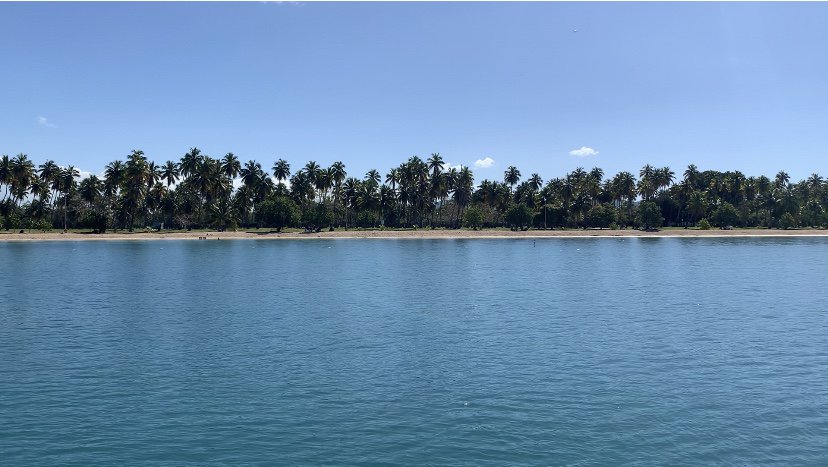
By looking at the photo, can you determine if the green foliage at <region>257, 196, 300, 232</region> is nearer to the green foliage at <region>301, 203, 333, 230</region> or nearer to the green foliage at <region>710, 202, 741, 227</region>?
the green foliage at <region>301, 203, 333, 230</region>

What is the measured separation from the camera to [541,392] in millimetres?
25297

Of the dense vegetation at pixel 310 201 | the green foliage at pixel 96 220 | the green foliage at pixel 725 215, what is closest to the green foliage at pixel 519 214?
the dense vegetation at pixel 310 201

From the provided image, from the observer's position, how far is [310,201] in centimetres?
19400

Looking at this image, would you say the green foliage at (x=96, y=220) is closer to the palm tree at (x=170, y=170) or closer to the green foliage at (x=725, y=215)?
the palm tree at (x=170, y=170)

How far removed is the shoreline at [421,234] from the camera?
157 meters

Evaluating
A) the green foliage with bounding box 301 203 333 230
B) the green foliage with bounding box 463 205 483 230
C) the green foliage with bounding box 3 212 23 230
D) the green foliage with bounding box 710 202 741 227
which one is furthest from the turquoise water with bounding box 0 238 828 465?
the green foliage with bounding box 710 202 741 227

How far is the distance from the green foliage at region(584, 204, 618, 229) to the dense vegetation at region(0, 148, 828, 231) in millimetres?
338

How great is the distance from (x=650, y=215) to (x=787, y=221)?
43363 millimetres

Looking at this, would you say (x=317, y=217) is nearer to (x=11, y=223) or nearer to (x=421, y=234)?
(x=421, y=234)

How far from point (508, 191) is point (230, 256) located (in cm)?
11298

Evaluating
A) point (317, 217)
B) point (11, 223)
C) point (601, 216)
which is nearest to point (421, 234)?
point (317, 217)

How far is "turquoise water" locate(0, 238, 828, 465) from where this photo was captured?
19.8 metres

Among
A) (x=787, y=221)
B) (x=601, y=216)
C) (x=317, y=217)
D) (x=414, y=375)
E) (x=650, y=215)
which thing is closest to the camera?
(x=414, y=375)

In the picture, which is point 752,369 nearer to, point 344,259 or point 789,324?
point 789,324
